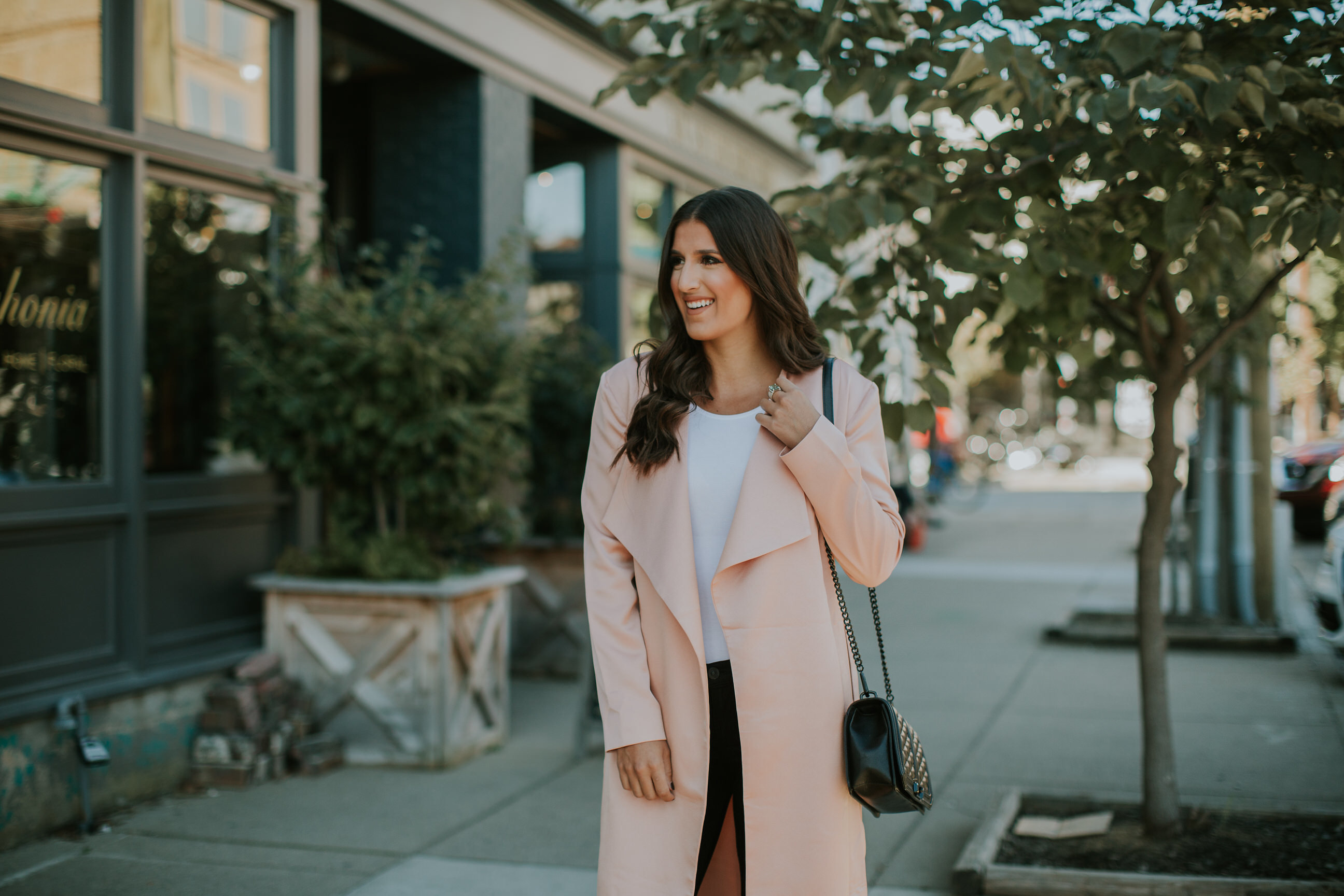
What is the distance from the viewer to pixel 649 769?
2.18 metres

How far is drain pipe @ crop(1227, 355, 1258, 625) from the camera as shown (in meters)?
8.02

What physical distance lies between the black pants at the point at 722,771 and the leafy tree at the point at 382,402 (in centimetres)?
317

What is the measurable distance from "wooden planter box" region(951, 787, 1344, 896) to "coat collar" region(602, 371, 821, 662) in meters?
2.01

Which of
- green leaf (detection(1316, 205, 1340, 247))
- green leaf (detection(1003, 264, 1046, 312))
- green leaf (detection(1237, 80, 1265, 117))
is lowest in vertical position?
green leaf (detection(1003, 264, 1046, 312))

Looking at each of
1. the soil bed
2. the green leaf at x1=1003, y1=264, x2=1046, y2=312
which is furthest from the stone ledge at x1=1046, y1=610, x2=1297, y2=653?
the green leaf at x1=1003, y1=264, x2=1046, y2=312

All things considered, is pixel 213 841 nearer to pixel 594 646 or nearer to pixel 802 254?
pixel 594 646

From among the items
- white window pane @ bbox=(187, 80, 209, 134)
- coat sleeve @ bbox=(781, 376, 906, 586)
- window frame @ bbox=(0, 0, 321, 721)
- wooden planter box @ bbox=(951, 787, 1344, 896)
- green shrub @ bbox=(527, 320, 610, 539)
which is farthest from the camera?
green shrub @ bbox=(527, 320, 610, 539)

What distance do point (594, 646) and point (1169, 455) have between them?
9.10ft

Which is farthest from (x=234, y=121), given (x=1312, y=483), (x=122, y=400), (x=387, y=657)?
(x=1312, y=483)

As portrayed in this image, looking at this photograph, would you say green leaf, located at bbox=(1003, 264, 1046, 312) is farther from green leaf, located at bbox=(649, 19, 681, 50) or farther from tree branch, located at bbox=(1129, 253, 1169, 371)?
green leaf, located at bbox=(649, 19, 681, 50)

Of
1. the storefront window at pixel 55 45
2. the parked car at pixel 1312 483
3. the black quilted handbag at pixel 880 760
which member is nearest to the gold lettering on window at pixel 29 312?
the storefront window at pixel 55 45

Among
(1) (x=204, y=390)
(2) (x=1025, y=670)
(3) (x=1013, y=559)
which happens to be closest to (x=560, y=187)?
(1) (x=204, y=390)

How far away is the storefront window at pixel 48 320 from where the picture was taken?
4.62 meters

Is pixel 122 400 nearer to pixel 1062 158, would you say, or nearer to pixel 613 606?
pixel 613 606
